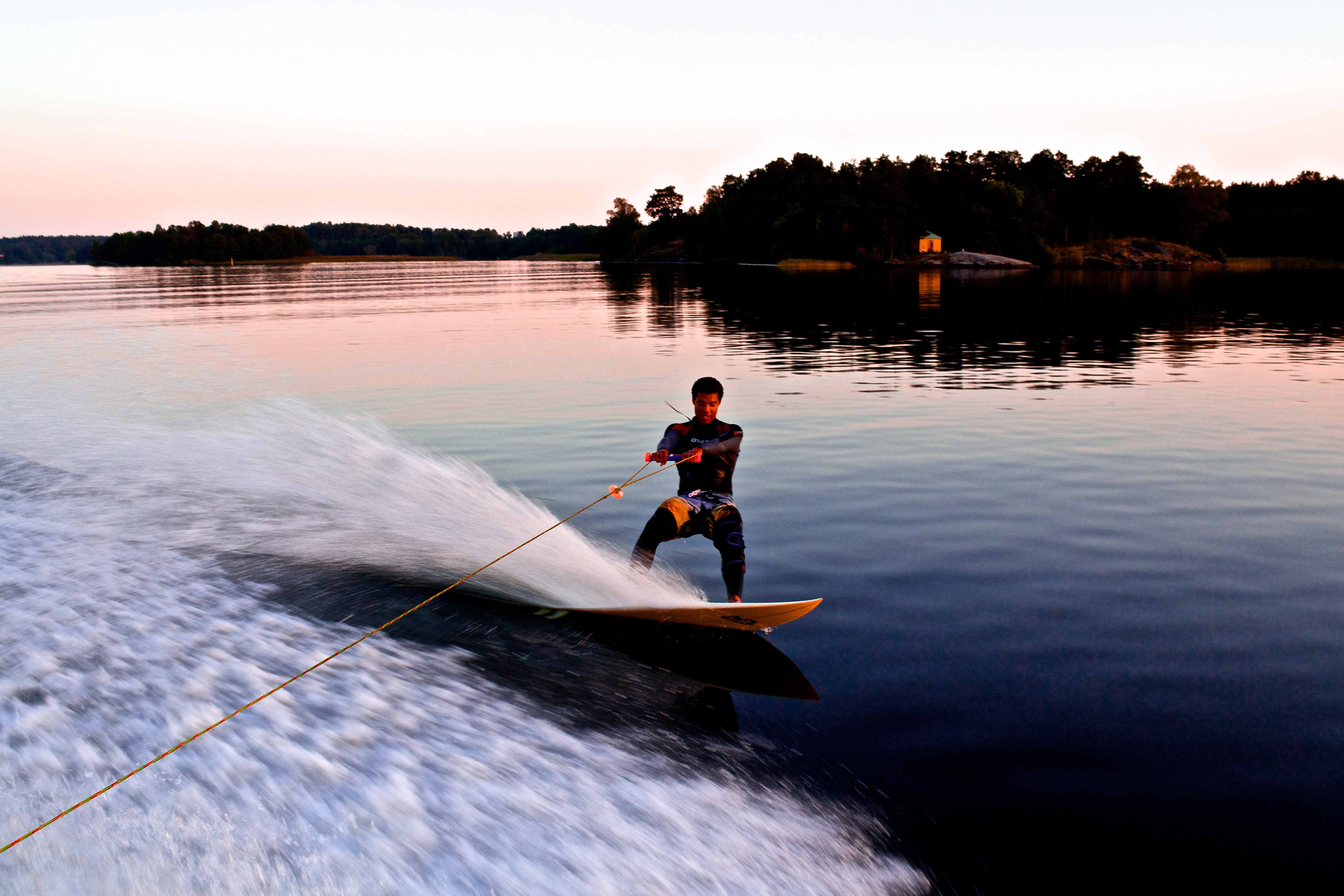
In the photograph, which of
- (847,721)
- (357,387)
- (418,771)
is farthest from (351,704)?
(357,387)

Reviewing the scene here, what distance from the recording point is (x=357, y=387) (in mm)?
23125

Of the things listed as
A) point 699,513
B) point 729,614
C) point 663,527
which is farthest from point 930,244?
point 729,614

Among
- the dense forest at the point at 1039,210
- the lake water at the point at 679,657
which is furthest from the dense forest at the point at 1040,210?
the lake water at the point at 679,657

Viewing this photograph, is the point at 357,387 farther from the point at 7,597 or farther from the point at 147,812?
the point at 147,812

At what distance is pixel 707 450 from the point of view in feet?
27.1

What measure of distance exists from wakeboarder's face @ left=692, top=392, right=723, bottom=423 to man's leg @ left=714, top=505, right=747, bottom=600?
81 cm

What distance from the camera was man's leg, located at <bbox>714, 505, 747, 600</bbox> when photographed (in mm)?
7742

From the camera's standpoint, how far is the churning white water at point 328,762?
185 inches

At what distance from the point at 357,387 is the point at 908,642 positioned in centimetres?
1864

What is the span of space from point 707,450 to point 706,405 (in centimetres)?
39

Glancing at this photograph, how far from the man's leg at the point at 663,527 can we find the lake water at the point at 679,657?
0.46 meters

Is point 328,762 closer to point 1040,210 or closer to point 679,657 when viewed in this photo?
point 679,657

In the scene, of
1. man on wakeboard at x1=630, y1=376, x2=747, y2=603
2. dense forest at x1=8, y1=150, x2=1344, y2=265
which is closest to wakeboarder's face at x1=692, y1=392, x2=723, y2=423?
man on wakeboard at x1=630, y1=376, x2=747, y2=603

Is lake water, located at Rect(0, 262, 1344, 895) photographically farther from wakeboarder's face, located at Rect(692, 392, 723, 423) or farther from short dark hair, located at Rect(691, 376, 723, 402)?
short dark hair, located at Rect(691, 376, 723, 402)
